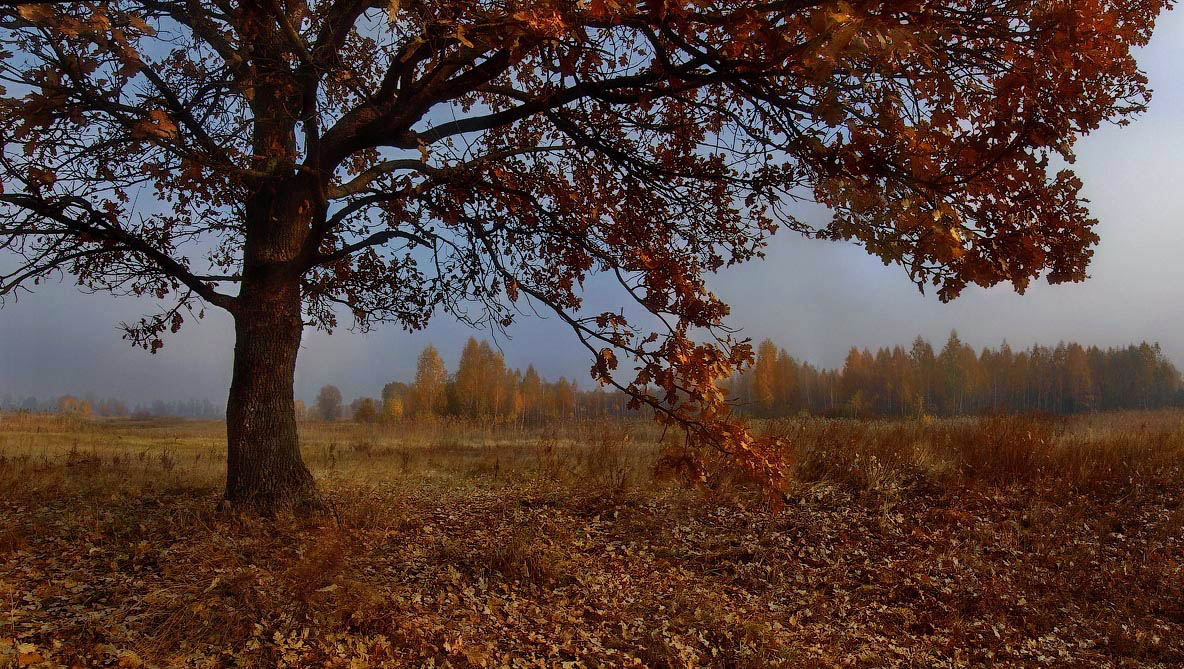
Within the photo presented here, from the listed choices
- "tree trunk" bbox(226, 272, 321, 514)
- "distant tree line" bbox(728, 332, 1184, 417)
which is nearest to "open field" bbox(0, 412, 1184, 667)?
"tree trunk" bbox(226, 272, 321, 514)

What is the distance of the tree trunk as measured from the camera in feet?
20.8

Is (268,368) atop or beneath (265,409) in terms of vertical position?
atop

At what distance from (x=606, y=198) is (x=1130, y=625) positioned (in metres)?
6.20

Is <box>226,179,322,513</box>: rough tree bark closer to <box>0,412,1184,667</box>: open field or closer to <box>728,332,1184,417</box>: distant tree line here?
<box>0,412,1184,667</box>: open field

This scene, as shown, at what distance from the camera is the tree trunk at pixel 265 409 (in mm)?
6344

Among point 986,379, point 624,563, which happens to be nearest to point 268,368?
point 624,563

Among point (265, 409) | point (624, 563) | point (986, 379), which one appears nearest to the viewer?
point (624, 563)

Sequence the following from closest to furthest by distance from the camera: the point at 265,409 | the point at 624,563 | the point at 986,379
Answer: the point at 624,563
the point at 265,409
the point at 986,379

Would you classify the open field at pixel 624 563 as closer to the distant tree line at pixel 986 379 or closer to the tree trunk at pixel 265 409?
the tree trunk at pixel 265 409

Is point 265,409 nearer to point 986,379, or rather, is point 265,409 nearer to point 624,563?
point 624,563

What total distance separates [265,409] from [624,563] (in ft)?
13.1

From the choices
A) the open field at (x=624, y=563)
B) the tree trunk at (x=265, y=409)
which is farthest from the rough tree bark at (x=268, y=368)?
the open field at (x=624, y=563)

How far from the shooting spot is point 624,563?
5.86 metres

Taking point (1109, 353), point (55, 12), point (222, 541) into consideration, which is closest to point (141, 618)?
point (222, 541)
